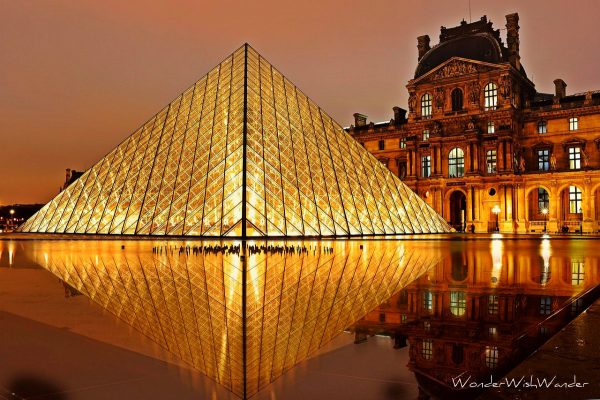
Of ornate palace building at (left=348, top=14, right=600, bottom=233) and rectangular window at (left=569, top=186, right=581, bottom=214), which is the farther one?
rectangular window at (left=569, top=186, right=581, bottom=214)

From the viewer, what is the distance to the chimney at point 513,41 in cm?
5048

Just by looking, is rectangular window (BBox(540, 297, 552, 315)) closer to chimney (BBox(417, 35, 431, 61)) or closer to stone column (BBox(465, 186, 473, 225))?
stone column (BBox(465, 186, 473, 225))

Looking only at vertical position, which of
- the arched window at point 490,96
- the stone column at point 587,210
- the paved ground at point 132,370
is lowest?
the paved ground at point 132,370

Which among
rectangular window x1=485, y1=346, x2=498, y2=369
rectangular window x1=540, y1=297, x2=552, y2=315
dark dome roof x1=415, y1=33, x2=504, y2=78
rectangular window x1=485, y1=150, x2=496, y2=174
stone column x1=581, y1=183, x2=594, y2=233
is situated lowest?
rectangular window x1=485, y1=346, x2=498, y2=369

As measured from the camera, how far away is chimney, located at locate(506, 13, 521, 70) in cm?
5048

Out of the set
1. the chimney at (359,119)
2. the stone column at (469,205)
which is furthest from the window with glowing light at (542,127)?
the chimney at (359,119)

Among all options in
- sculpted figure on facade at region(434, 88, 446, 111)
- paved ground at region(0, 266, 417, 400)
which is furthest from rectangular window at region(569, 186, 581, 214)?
paved ground at region(0, 266, 417, 400)

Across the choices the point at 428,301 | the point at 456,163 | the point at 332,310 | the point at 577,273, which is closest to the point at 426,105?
the point at 456,163

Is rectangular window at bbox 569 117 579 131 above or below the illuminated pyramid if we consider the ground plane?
above

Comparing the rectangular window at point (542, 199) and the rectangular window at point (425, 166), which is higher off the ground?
the rectangular window at point (425, 166)

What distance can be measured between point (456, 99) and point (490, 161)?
6.61 metres

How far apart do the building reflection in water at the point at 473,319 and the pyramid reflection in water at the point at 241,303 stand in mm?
446

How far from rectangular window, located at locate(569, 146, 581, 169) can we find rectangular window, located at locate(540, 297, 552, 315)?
146 ft

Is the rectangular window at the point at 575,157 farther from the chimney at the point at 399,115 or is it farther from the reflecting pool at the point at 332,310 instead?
the reflecting pool at the point at 332,310
